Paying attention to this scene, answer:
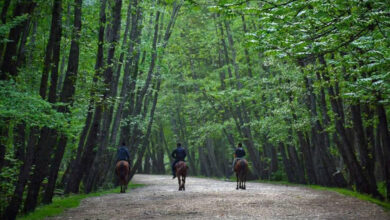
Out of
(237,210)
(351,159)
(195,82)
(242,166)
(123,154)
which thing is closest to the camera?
(237,210)

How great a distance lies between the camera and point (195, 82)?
32.3 m

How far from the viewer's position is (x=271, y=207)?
1179 centimetres

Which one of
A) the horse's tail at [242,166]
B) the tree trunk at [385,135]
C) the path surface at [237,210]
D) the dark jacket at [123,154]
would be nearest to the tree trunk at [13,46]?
the path surface at [237,210]

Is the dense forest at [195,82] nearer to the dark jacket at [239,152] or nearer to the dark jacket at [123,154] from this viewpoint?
the dark jacket at [123,154]

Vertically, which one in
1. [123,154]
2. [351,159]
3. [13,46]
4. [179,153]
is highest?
[13,46]

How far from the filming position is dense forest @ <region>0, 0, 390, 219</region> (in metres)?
8.72

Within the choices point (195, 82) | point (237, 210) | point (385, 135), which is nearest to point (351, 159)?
point (385, 135)

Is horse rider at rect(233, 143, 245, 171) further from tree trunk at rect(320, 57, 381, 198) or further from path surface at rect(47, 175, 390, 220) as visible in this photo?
path surface at rect(47, 175, 390, 220)

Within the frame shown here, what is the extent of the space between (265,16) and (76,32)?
5.25 metres

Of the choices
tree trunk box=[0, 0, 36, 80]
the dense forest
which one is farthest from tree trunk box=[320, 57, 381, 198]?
tree trunk box=[0, 0, 36, 80]

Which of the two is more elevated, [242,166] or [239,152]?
[239,152]

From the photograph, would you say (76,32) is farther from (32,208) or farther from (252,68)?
(252,68)

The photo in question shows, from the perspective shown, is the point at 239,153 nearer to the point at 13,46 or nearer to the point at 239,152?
the point at 239,152

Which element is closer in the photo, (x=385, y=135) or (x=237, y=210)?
(x=237, y=210)
